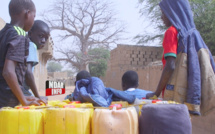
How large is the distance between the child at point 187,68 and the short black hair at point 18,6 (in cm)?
121

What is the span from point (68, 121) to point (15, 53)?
77 cm

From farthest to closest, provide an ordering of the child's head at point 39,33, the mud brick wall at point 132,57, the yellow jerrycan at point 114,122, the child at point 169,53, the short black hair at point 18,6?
the mud brick wall at point 132,57 → the child's head at point 39,33 → the child at point 169,53 → the short black hair at point 18,6 → the yellow jerrycan at point 114,122

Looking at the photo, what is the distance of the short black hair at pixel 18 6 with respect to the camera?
1.75m

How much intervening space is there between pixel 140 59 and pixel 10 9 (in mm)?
7613

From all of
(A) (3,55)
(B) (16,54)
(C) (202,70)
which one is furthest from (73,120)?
(C) (202,70)

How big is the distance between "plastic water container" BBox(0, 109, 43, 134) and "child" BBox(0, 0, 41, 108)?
399mm

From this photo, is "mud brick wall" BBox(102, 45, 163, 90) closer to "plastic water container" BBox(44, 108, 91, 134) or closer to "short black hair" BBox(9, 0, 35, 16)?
"short black hair" BBox(9, 0, 35, 16)

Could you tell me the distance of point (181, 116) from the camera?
1153 millimetres

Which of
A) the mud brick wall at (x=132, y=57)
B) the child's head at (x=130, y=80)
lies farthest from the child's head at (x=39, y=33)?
the mud brick wall at (x=132, y=57)

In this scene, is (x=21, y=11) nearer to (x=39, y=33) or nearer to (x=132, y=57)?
(x=39, y=33)

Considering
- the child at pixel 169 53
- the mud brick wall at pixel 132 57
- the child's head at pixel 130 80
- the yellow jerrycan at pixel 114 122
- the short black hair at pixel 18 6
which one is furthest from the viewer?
the mud brick wall at pixel 132 57

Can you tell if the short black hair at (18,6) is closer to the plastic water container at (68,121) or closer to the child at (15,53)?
the child at (15,53)

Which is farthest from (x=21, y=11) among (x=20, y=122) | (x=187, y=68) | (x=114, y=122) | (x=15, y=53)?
(x=187, y=68)

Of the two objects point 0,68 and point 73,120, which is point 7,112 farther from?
point 0,68
